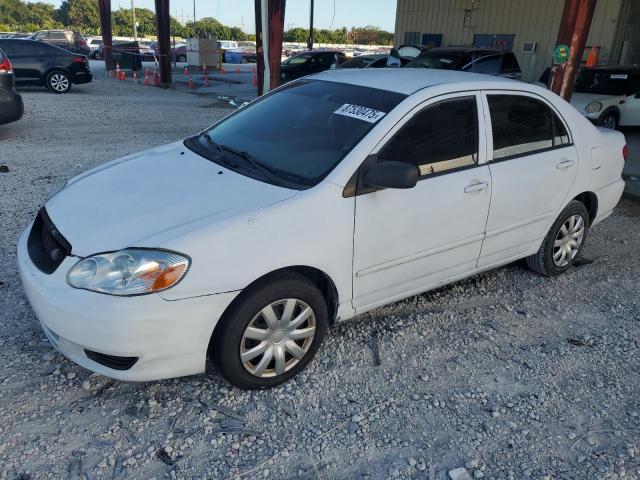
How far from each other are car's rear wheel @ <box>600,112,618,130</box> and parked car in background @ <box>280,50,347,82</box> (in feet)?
32.9

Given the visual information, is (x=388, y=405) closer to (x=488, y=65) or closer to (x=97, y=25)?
(x=488, y=65)

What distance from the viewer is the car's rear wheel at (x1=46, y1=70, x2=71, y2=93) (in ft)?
46.3

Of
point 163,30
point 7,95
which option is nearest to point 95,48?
point 163,30

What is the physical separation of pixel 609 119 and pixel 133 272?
10987 millimetres

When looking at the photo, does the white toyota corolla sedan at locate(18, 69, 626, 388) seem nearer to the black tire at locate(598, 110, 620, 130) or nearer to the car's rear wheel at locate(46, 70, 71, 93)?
the black tire at locate(598, 110, 620, 130)

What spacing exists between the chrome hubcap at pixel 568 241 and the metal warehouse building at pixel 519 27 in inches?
509

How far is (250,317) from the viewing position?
260 cm

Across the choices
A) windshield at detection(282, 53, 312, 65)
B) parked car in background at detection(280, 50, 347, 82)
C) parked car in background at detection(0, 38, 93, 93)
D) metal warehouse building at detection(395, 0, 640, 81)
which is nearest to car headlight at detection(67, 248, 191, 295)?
parked car in background at detection(0, 38, 93, 93)

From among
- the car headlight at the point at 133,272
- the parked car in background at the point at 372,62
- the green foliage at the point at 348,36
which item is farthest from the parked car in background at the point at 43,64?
the green foliage at the point at 348,36

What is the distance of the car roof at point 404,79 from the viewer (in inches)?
131

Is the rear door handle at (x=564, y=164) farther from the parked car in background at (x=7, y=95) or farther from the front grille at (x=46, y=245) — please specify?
the parked car in background at (x=7, y=95)

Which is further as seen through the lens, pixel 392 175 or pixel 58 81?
pixel 58 81

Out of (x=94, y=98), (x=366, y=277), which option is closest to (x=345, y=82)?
(x=366, y=277)

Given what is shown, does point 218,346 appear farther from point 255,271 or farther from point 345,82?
point 345,82
